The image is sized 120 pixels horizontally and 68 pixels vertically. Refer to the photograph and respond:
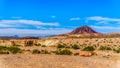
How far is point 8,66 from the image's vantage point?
25406mm

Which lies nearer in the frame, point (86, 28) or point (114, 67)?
point (114, 67)

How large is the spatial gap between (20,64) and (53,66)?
9.36ft

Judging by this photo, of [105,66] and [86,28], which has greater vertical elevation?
[86,28]

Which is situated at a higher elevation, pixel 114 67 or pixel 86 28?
pixel 86 28

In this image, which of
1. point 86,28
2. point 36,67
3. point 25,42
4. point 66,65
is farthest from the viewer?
point 86,28

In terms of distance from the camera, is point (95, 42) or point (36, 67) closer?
point (36, 67)

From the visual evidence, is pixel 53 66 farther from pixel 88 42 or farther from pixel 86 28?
pixel 86 28

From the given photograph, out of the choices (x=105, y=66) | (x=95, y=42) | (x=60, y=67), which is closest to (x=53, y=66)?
(x=60, y=67)

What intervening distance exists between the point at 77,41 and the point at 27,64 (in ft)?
164

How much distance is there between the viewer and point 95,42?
237 ft

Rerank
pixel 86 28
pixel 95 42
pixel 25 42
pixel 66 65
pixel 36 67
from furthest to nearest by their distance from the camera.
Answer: pixel 86 28, pixel 25 42, pixel 95 42, pixel 66 65, pixel 36 67

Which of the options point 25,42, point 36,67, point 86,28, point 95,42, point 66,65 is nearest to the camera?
point 36,67

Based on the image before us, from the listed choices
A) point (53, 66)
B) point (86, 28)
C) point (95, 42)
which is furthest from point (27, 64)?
point (86, 28)

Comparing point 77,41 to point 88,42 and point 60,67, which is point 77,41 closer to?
point 88,42
